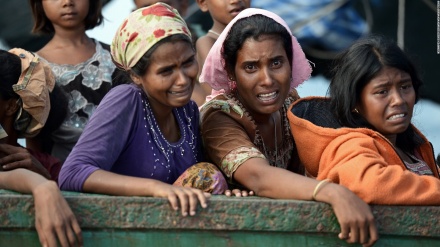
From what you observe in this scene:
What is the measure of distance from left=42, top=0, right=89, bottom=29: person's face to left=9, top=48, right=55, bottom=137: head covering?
0.66 m

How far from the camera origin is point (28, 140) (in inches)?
183

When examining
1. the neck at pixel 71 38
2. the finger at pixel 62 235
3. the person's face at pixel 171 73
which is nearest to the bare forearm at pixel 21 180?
the finger at pixel 62 235

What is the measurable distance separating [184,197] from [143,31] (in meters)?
0.80

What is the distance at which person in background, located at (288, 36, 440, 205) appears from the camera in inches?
138

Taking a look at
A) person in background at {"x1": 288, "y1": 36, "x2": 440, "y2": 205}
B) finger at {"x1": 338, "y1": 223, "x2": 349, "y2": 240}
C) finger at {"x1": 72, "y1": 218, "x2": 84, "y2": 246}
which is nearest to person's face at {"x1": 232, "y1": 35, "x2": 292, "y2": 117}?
person in background at {"x1": 288, "y1": 36, "x2": 440, "y2": 205}

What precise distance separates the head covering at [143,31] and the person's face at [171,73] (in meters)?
0.05

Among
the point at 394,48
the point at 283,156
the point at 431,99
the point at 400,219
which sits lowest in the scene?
the point at 431,99

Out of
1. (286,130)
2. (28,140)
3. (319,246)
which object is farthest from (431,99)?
(319,246)

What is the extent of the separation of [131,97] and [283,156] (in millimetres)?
865

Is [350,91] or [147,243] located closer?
[147,243]

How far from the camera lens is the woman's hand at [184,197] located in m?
3.10

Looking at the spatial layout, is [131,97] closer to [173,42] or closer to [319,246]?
[173,42]

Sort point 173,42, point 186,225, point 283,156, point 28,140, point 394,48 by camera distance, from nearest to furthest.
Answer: point 186,225 < point 173,42 < point 394,48 < point 283,156 < point 28,140

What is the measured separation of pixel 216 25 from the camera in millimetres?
5191
